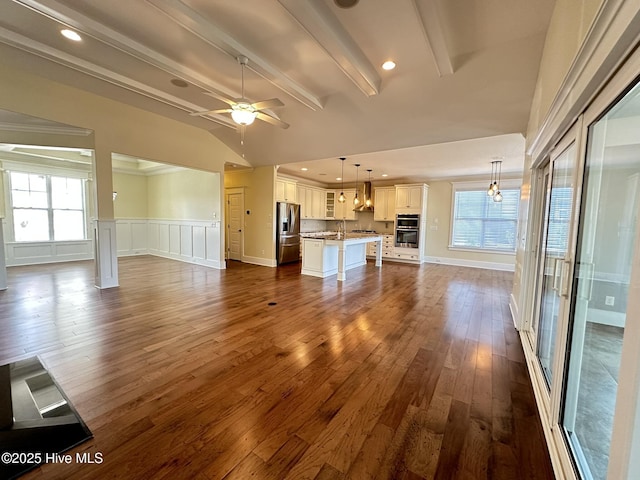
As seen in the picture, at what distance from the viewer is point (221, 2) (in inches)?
90.5

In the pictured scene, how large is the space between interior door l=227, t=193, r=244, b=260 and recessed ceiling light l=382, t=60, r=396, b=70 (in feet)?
17.7

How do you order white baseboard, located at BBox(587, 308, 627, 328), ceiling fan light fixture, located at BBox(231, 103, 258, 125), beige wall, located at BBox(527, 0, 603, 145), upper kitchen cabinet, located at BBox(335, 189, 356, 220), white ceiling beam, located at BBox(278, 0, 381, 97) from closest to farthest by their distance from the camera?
white baseboard, located at BBox(587, 308, 627, 328)
beige wall, located at BBox(527, 0, 603, 145)
white ceiling beam, located at BBox(278, 0, 381, 97)
ceiling fan light fixture, located at BBox(231, 103, 258, 125)
upper kitchen cabinet, located at BBox(335, 189, 356, 220)

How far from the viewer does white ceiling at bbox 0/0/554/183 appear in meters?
2.37

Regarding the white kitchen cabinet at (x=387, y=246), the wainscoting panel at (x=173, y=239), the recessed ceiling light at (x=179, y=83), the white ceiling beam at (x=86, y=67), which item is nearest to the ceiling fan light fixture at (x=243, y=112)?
the recessed ceiling light at (x=179, y=83)

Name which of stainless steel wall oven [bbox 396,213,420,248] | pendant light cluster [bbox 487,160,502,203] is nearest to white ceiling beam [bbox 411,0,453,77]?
pendant light cluster [bbox 487,160,502,203]

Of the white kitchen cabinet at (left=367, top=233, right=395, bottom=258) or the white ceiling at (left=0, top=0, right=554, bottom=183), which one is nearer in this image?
the white ceiling at (left=0, top=0, right=554, bottom=183)

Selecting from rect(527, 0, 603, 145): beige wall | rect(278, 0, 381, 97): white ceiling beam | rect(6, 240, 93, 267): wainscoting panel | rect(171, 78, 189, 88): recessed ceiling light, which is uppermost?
rect(171, 78, 189, 88): recessed ceiling light

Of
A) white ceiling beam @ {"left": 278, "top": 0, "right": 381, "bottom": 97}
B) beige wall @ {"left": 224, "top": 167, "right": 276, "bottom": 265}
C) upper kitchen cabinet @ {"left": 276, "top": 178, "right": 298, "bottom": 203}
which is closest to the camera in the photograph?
white ceiling beam @ {"left": 278, "top": 0, "right": 381, "bottom": 97}

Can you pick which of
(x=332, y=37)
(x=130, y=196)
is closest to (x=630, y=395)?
(x=332, y=37)

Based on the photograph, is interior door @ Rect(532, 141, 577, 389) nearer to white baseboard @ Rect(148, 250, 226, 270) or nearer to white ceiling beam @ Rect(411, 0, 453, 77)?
white ceiling beam @ Rect(411, 0, 453, 77)

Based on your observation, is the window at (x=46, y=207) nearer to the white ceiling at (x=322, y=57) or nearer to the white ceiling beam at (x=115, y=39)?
the white ceiling at (x=322, y=57)

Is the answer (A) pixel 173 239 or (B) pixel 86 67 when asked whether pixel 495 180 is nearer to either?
(B) pixel 86 67

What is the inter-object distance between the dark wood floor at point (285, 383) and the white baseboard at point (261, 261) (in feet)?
9.31

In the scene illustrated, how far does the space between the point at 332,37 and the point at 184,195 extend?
20.6 ft
